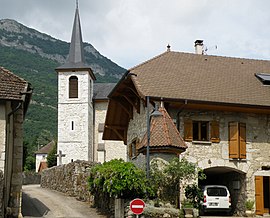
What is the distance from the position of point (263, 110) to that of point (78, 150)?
3682cm

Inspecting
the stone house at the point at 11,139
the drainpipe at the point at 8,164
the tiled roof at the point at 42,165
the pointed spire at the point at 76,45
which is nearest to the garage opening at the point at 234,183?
the stone house at the point at 11,139

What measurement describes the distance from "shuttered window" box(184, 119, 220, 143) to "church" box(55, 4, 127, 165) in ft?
116

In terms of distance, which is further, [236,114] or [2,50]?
[2,50]

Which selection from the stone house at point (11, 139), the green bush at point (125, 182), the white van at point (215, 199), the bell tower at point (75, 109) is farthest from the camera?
the bell tower at point (75, 109)

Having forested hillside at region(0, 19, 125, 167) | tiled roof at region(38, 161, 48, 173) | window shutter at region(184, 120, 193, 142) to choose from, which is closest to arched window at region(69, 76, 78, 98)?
tiled roof at region(38, 161, 48, 173)

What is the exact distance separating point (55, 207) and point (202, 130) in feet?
25.1

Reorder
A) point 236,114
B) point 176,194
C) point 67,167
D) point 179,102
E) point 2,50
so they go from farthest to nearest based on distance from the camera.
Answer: point 2,50 → point 67,167 → point 236,114 → point 179,102 → point 176,194

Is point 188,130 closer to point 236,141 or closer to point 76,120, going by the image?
point 236,141

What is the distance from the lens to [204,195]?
80.7 feet

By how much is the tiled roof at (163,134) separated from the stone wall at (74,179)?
572 cm

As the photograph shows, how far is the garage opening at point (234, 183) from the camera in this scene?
2612 centimetres

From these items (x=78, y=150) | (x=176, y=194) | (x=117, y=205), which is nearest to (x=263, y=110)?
(x=176, y=194)

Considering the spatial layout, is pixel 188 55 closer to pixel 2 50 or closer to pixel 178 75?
pixel 178 75

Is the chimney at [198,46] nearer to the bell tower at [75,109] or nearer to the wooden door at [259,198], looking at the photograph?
the wooden door at [259,198]
